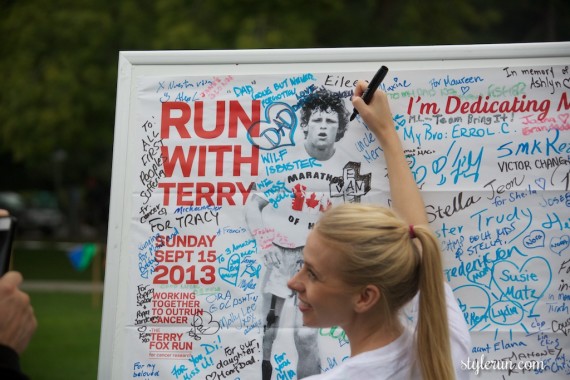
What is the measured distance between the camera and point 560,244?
3.40 metres

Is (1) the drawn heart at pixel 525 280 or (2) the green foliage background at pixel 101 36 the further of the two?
(2) the green foliage background at pixel 101 36

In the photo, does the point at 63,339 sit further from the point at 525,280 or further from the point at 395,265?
the point at 395,265

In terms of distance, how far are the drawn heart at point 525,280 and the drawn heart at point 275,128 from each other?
1.01 m

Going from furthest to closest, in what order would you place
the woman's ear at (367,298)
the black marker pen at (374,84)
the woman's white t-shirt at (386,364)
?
the black marker pen at (374,84)
the woman's ear at (367,298)
the woman's white t-shirt at (386,364)

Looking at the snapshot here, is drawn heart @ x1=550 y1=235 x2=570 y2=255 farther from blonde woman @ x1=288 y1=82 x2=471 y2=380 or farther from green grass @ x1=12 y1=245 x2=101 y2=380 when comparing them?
green grass @ x1=12 y1=245 x2=101 y2=380

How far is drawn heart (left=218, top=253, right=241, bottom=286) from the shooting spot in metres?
3.62

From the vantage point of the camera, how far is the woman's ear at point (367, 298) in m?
2.34

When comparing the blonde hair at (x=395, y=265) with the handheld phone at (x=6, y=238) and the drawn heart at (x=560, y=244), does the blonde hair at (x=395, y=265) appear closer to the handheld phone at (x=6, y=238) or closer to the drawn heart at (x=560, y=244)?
the handheld phone at (x=6, y=238)

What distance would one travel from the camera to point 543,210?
3.42 meters

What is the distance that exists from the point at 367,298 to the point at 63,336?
31.8ft

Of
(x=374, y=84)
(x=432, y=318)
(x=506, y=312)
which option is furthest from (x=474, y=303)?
(x=432, y=318)

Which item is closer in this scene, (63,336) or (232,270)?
(232,270)

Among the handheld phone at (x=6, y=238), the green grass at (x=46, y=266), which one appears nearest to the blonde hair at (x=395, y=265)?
the handheld phone at (x=6, y=238)

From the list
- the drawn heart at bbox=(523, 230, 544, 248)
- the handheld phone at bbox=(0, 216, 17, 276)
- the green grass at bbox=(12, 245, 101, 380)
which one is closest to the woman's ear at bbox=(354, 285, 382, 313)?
the handheld phone at bbox=(0, 216, 17, 276)
